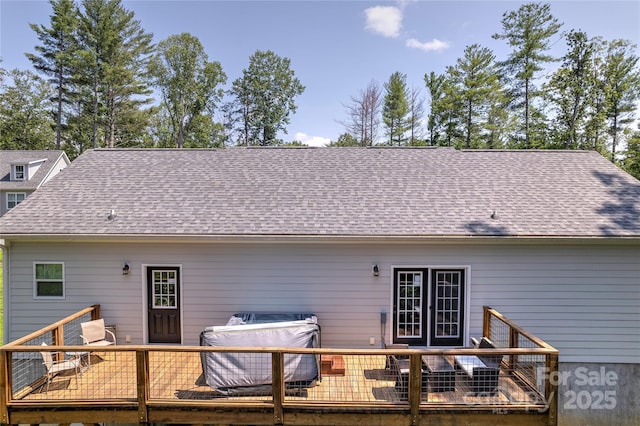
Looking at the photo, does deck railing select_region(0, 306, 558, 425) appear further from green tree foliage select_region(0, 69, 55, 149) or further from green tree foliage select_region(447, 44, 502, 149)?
green tree foliage select_region(0, 69, 55, 149)

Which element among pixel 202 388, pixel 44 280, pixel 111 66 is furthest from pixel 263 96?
pixel 202 388

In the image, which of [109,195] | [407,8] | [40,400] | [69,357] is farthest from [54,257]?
A: [407,8]

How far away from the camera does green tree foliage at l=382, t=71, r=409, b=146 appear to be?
2566cm

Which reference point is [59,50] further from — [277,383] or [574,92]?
[574,92]

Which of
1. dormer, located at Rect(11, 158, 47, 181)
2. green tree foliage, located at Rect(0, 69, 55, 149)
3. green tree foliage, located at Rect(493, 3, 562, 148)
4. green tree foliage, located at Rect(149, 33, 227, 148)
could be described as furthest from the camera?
green tree foliage, located at Rect(0, 69, 55, 149)

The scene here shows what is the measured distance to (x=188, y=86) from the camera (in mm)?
26547

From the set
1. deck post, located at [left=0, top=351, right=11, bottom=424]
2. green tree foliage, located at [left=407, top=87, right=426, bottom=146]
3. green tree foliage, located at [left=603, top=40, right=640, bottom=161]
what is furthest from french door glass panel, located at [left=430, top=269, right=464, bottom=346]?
green tree foliage, located at [left=603, top=40, right=640, bottom=161]

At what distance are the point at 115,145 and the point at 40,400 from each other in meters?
25.4

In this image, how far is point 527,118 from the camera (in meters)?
22.0

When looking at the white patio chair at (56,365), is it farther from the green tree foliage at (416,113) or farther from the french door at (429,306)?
the green tree foliage at (416,113)

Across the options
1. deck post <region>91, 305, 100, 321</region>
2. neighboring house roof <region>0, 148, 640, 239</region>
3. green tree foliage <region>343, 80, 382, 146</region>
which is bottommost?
deck post <region>91, 305, 100, 321</region>

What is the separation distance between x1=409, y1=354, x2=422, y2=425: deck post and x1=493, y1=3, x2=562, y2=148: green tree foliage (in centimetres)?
2240

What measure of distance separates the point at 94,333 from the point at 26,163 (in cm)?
2633

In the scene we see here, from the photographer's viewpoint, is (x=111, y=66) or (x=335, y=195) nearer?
(x=335, y=195)
